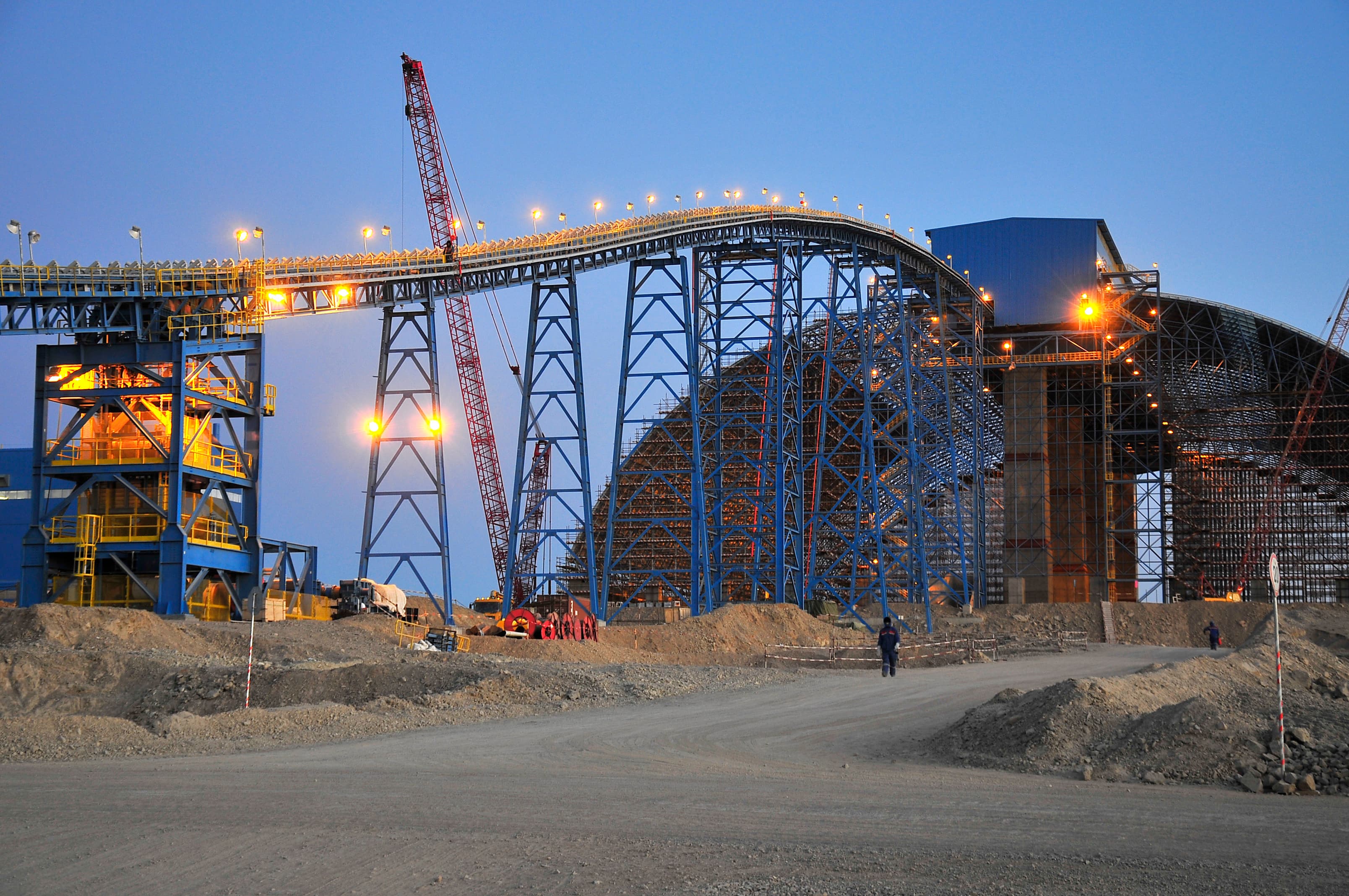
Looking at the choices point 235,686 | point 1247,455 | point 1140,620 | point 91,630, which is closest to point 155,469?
point 91,630

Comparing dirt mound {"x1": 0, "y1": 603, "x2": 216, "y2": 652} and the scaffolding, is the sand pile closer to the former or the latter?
dirt mound {"x1": 0, "y1": 603, "x2": 216, "y2": 652}

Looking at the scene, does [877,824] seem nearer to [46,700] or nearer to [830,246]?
[46,700]

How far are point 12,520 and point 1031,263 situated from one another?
153 ft

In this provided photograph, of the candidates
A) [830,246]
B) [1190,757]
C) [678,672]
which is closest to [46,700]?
[678,672]

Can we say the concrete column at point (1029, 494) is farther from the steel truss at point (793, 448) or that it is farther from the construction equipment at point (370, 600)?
the construction equipment at point (370, 600)

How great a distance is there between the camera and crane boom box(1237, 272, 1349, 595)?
2307 inches

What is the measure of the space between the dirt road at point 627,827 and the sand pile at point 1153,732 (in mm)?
604

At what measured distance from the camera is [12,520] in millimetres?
51219

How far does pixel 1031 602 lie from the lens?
59094mm

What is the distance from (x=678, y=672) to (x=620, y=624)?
13.7 meters

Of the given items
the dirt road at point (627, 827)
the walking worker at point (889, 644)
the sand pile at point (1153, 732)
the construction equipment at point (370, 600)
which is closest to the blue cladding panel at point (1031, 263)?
the construction equipment at point (370, 600)

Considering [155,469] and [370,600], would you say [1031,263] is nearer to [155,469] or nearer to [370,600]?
[370,600]

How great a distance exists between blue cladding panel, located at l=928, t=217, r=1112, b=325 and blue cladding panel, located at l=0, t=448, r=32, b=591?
42747 mm

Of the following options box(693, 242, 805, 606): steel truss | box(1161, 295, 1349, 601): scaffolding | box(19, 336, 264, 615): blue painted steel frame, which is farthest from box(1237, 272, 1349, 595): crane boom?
box(19, 336, 264, 615): blue painted steel frame
